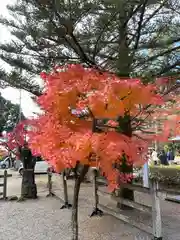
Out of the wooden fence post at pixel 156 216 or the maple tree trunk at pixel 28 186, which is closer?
the wooden fence post at pixel 156 216

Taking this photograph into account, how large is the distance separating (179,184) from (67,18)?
700 cm

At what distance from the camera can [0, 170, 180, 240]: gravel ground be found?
4.93 m

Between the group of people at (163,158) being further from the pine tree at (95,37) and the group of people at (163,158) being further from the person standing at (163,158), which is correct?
the pine tree at (95,37)

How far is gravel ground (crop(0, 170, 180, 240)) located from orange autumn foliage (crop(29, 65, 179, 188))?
1.74 meters

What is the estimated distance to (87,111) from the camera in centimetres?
376

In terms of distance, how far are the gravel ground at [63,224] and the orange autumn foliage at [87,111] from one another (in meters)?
1.74

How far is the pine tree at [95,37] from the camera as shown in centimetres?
557

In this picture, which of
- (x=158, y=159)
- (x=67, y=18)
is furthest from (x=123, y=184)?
(x=158, y=159)

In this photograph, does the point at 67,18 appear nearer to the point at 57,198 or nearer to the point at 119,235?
the point at 119,235

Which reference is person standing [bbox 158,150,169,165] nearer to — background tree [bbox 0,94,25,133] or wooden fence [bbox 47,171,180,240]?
wooden fence [bbox 47,171,180,240]

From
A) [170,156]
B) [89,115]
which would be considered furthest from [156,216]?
[170,156]

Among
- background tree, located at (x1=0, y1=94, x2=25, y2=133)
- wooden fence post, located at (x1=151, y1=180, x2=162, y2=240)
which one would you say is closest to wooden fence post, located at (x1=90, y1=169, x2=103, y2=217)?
wooden fence post, located at (x1=151, y1=180, x2=162, y2=240)

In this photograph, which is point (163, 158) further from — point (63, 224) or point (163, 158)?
point (63, 224)

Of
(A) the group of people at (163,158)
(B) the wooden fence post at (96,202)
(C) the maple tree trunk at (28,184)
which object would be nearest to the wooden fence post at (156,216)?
Result: (B) the wooden fence post at (96,202)
